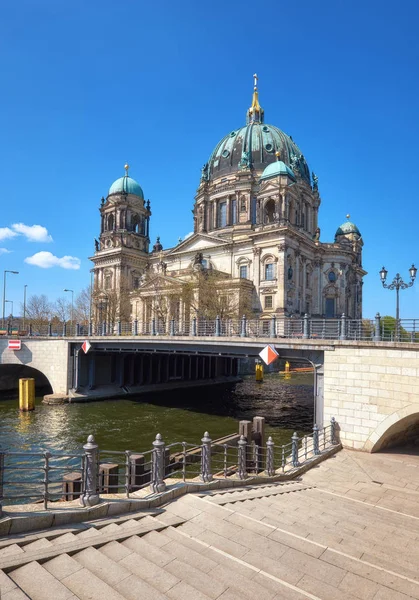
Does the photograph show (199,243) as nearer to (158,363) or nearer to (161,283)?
(161,283)

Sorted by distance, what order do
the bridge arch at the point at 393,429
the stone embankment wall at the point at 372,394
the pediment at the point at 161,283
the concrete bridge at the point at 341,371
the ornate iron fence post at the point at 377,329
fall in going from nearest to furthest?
the bridge arch at the point at 393,429 → the stone embankment wall at the point at 372,394 → the concrete bridge at the point at 341,371 → the ornate iron fence post at the point at 377,329 → the pediment at the point at 161,283

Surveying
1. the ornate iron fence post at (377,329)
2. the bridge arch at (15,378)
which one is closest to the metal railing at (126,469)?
the ornate iron fence post at (377,329)

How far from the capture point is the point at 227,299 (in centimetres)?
4984

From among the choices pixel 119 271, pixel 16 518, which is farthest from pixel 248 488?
pixel 119 271

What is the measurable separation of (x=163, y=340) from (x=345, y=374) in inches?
569

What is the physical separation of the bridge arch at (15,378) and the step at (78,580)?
1356 inches

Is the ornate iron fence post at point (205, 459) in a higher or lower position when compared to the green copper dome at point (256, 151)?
lower

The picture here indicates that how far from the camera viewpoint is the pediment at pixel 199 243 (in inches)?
2534

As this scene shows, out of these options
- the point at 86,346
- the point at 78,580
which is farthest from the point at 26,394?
the point at 78,580

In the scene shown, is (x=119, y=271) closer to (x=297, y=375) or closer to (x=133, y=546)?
(x=297, y=375)

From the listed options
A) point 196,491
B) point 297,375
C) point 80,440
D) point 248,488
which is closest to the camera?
point 196,491

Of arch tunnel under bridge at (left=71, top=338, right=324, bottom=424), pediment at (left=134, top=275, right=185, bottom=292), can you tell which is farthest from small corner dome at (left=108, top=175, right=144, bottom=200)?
arch tunnel under bridge at (left=71, top=338, right=324, bottom=424)

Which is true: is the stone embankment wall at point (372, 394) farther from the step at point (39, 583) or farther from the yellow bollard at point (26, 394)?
the yellow bollard at point (26, 394)

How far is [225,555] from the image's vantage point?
5820 mm
